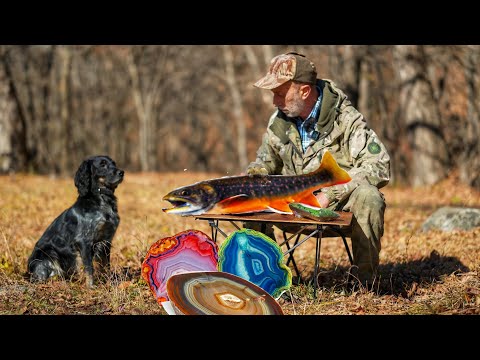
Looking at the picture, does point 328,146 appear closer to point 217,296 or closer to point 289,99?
point 289,99

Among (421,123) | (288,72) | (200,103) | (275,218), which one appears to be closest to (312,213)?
(275,218)

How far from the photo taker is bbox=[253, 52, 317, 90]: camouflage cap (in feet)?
18.2

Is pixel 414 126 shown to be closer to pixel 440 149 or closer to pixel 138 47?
pixel 440 149

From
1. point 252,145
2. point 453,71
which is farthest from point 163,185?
point 252,145

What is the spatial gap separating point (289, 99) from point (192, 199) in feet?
4.32

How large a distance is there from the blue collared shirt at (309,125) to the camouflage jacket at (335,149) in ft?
0.14

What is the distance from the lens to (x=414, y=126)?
52.2ft

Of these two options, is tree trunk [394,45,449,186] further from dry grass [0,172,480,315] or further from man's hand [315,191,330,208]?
man's hand [315,191,330,208]

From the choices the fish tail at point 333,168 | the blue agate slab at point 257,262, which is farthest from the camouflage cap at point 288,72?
the blue agate slab at point 257,262

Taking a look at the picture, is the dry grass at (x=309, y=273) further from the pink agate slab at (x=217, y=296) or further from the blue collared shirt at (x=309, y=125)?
the blue collared shirt at (x=309, y=125)

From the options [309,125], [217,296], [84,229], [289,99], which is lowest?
[217,296]

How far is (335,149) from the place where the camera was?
586 centimetres

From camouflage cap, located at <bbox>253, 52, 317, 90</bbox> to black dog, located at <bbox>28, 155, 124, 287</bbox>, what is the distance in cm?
161

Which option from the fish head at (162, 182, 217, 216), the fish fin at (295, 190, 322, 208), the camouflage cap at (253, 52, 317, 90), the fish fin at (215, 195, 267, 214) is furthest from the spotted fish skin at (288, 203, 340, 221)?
the camouflage cap at (253, 52, 317, 90)
